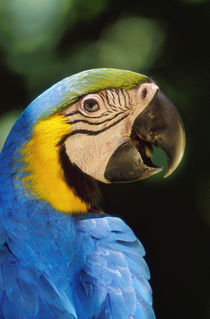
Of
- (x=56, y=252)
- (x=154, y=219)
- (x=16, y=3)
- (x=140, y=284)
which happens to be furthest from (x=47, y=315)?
(x=16, y=3)

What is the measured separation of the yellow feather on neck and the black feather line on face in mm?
21

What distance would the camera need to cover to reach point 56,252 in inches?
44.4

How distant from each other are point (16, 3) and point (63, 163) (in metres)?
1.17

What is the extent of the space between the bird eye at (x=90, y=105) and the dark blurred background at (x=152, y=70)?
37.9 inches

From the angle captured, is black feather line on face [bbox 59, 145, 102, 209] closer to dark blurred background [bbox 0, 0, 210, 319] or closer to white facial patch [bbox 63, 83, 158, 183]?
white facial patch [bbox 63, 83, 158, 183]

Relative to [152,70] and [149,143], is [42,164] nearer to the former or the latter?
[149,143]

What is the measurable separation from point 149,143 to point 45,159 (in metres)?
0.27

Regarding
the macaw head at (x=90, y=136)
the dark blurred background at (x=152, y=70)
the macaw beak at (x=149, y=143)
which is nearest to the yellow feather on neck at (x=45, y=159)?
the macaw head at (x=90, y=136)

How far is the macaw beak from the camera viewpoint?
124cm

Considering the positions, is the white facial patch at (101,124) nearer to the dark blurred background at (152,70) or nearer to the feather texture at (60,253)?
the feather texture at (60,253)

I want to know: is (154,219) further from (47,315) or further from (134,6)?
(47,315)

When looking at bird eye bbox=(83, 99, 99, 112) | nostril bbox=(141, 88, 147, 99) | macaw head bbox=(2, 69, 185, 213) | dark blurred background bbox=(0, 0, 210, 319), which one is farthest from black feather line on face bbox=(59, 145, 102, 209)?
dark blurred background bbox=(0, 0, 210, 319)

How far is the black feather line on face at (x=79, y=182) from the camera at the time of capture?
1.21m

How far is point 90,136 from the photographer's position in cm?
125
